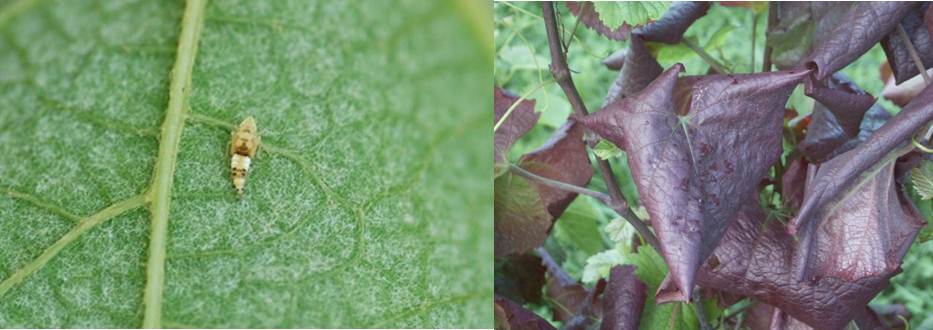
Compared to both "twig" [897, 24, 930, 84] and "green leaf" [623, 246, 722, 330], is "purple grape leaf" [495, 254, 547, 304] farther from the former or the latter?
"twig" [897, 24, 930, 84]

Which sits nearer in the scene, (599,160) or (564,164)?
(599,160)

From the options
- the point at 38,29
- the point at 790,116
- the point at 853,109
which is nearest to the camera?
the point at 38,29

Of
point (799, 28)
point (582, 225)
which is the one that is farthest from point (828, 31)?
point (582, 225)

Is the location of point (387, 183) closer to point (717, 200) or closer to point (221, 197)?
point (221, 197)

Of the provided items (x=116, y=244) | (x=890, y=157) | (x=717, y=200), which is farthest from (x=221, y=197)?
(x=890, y=157)

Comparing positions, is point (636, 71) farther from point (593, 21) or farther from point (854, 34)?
point (854, 34)

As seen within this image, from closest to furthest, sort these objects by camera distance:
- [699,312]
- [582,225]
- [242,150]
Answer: [242,150]
[699,312]
[582,225]
